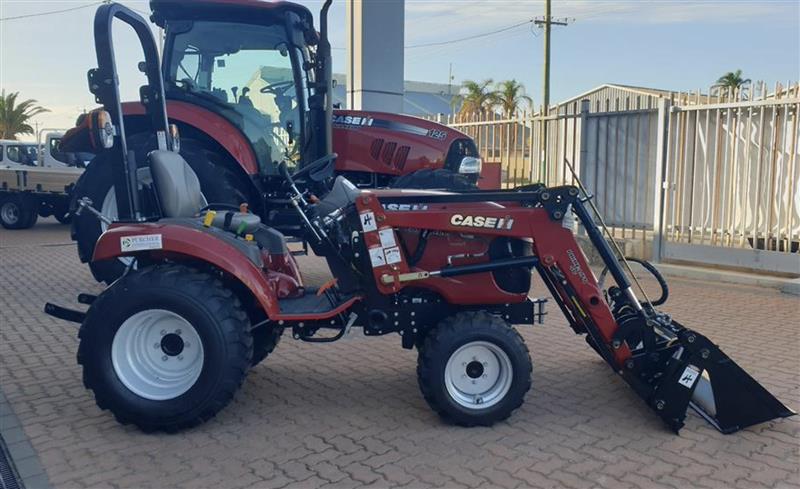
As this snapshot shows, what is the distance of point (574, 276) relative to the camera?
4.29 meters

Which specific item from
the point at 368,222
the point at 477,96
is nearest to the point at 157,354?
the point at 368,222

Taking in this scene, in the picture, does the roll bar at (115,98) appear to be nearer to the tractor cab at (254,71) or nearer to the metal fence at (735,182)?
the tractor cab at (254,71)

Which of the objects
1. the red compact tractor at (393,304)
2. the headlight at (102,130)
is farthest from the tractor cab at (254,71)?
the headlight at (102,130)

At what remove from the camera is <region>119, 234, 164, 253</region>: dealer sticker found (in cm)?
417

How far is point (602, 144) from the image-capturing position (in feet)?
35.3

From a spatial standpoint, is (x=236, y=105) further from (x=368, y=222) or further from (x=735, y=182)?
(x=735, y=182)

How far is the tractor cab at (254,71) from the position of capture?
7352 millimetres

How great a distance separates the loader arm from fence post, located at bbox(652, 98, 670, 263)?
19.4 feet

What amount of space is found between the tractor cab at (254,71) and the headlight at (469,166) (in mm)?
1679

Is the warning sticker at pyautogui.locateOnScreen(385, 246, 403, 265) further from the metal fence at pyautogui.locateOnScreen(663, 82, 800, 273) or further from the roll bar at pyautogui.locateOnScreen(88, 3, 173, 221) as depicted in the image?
the metal fence at pyautogui.locateOnScreen(663, 82, 800, 273)

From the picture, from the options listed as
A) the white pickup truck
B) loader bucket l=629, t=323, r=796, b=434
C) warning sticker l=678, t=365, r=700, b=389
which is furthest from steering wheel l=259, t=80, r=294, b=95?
the white pickup truck

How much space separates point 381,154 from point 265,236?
336 centimetres

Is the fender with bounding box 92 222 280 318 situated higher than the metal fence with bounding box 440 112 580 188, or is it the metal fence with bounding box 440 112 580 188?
the metal fence with bounding box 440 112 580 188

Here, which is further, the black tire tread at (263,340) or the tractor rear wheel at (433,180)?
the tractor rear wheel at (433,180)
